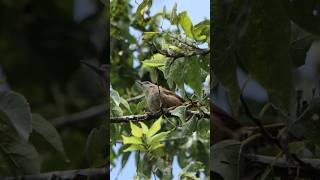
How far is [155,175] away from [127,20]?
1.71 feet

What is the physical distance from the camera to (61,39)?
2.25ft

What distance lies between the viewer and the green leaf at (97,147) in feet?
2.64

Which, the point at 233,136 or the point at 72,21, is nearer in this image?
the point at 72,21

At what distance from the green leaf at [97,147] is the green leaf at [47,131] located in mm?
64

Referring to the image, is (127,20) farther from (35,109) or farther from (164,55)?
(35,109)

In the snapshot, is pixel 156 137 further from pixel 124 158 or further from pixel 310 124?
pixel 310 124

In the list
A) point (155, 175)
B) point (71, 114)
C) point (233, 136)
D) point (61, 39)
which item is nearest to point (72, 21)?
point (61, 39)

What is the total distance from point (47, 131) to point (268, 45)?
0.44m

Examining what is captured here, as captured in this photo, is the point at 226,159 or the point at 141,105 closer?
the point at 226,159

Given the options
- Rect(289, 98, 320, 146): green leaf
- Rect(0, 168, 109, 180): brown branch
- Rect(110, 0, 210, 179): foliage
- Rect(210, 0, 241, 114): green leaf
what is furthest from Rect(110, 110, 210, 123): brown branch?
Rect(210, 0, 241, 114): green leaf

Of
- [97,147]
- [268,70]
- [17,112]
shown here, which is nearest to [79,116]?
[97,147]

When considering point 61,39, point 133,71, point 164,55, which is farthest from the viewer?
point 133,71

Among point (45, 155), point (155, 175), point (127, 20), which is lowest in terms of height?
point (155, 175)

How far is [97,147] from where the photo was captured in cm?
83
